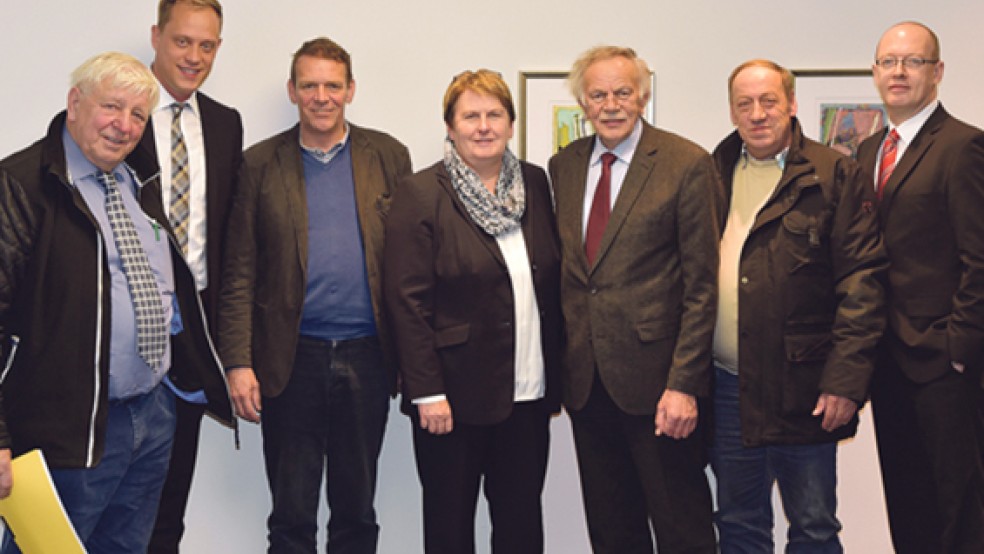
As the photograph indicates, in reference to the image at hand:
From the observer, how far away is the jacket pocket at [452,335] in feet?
8.55

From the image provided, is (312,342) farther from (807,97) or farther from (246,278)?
(807,97)

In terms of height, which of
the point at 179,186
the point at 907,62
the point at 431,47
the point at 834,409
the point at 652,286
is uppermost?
the point at 431,47

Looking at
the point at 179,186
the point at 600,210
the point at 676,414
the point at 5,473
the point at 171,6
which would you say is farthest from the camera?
the point at 171,6

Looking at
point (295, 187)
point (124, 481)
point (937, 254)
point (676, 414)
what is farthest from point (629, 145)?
point (124, 481)

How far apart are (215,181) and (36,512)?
3.83 ft

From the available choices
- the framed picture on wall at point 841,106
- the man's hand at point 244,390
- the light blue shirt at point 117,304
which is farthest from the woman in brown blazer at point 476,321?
the framed picture on wall at point 841,106

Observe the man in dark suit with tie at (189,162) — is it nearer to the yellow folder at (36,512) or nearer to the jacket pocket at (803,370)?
the yellow folder at (36,512)

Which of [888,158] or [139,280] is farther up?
[888,158]

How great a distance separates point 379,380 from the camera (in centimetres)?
295

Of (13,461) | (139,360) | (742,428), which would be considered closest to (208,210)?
(139,360)

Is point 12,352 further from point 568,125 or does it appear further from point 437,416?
point 568,125

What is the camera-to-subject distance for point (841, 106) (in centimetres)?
357

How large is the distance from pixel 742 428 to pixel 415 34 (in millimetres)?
1938

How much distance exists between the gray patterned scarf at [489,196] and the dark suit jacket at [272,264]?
36 centimetres
